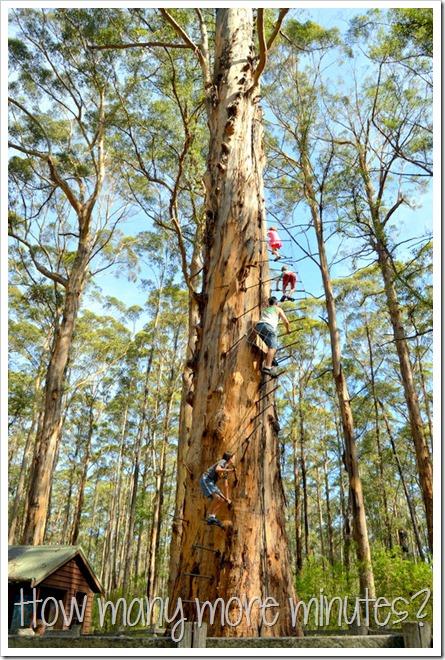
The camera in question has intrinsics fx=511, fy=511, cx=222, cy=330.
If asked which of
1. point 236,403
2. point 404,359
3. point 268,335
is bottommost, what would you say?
point 236,403

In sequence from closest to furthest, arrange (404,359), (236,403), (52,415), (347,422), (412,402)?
(236,403), (52,415), (347,422), (412,402), (404,359)

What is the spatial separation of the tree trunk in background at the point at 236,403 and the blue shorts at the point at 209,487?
0.43ft

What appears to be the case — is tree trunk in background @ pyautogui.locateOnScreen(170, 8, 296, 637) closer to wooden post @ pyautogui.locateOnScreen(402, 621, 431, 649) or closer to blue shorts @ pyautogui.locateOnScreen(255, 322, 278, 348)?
blue shorts @ pyautogui.locateOnScreen(255, 322, 278, 348)

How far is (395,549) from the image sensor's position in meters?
10.3

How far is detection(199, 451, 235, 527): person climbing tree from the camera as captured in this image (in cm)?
301

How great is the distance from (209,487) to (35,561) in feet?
24.6

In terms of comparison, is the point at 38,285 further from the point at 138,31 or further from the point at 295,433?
the point at 295,433

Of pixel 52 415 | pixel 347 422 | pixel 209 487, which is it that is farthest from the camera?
pixel 347 422

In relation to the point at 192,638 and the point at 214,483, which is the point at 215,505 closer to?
the point at 214,483

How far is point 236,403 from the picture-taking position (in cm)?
334

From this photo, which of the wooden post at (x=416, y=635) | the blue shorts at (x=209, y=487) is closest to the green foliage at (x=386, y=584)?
the blue shorts at (x=209, y=487)

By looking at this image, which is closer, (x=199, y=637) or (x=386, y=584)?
(x=199, y=637)

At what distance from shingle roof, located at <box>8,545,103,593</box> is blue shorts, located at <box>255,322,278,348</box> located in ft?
23.7

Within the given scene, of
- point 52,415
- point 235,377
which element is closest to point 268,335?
point 235,377
